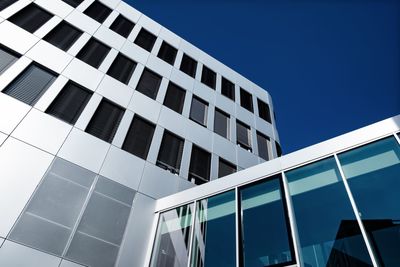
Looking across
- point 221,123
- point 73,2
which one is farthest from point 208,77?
point 73,2

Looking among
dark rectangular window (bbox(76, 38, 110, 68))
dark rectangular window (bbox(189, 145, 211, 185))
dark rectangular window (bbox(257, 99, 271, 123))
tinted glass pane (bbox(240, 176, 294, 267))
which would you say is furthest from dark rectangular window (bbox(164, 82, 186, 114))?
tinted glass pane (bbox(240, 176, 294, 267))

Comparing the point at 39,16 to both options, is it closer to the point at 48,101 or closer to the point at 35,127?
the point at 48,101

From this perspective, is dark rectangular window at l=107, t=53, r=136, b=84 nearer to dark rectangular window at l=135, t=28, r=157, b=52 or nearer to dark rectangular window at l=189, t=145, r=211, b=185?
dark rectangular window at l=135, t=28, r=157, b=52

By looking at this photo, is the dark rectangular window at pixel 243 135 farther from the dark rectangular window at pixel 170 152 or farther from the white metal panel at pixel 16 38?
the white metal panel at pixel 16 38

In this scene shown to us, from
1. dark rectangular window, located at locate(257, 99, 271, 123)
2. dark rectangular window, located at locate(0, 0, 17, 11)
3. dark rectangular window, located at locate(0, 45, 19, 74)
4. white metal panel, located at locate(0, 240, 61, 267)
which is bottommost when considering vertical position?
white metal panel, located at locate(0, 240, 61, 267)

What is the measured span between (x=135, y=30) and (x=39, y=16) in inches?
188

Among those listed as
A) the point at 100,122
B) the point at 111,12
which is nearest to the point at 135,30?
the point at 111,12

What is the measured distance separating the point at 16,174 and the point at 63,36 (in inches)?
291

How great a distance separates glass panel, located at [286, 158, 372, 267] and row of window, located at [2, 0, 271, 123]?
326 inches

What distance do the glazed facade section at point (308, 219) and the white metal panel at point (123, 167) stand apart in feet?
7.48

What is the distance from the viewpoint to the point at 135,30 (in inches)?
605

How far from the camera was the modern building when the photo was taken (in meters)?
7.10

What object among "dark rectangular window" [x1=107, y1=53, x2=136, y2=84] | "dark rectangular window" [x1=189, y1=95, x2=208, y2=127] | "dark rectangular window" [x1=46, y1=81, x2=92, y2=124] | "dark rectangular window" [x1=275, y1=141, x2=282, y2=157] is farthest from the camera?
"dark rectangular window" [x1=275, y1=141, x2=282, y2=157]

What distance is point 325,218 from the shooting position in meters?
5.61
